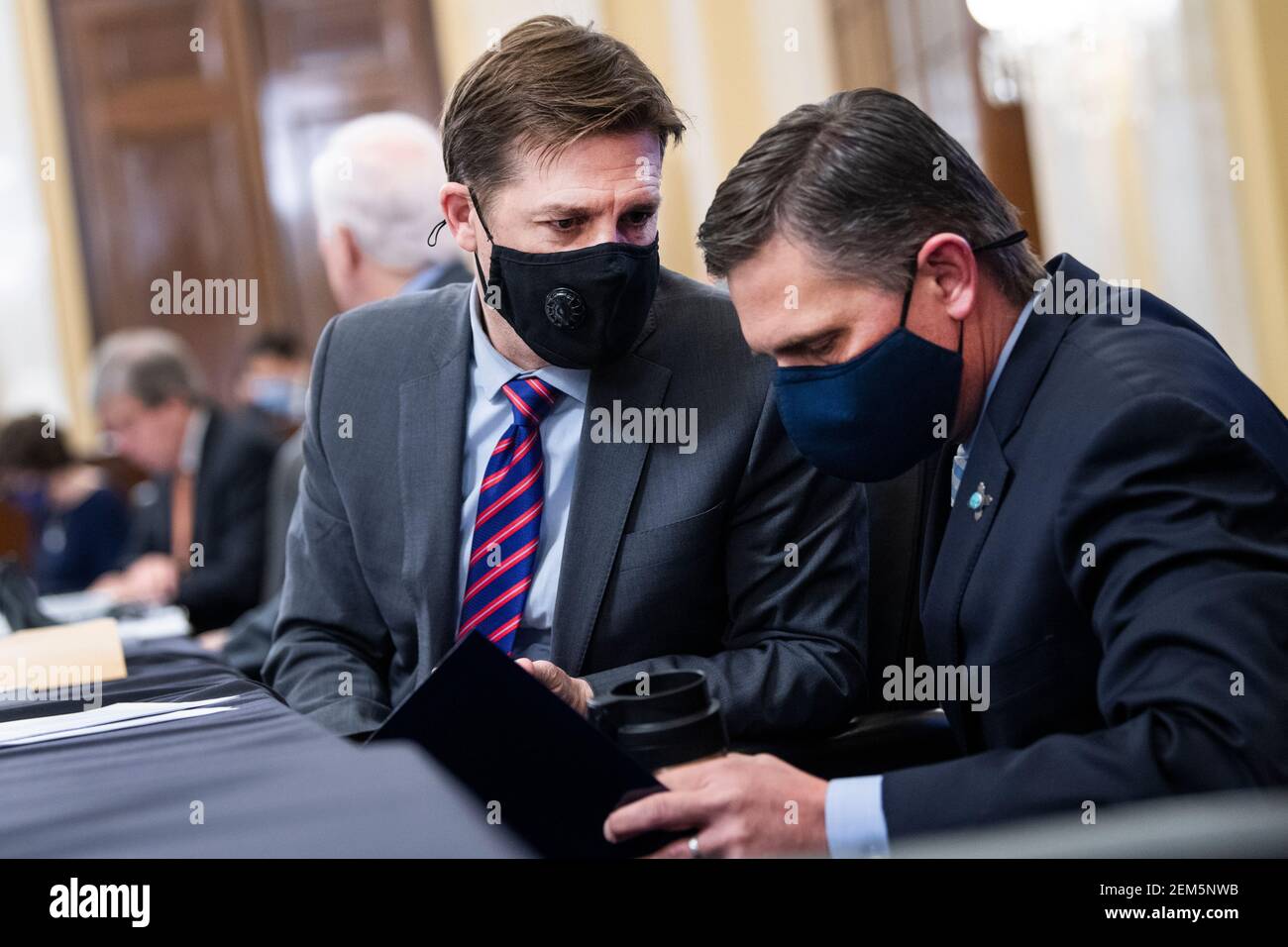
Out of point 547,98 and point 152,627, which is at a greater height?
point 547,98

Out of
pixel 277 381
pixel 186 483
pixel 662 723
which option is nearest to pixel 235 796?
pixel 662 723

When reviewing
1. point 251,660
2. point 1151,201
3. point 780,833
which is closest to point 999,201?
point 780,833

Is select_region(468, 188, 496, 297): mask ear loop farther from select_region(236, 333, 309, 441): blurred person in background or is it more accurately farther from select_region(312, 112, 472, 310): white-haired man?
select_region(236, 333, 309, 441): blurred person in background

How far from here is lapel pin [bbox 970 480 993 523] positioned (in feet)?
4.82

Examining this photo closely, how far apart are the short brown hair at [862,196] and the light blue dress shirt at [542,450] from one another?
441 mm

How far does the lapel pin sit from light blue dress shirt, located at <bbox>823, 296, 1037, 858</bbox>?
1.20 feet

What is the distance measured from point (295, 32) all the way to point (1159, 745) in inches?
288

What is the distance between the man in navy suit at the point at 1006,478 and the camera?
115cm

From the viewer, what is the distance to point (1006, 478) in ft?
4.72

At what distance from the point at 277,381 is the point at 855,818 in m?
5.03

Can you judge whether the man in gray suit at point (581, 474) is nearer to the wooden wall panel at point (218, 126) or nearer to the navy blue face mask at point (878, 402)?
the navy blue face mask at point (878, 402)

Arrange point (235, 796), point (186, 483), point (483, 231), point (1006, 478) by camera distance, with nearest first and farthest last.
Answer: point (235, 796), point (1006, 478), point (483, 231), point (186, 483)

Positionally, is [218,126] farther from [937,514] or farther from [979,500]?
[979,500]
